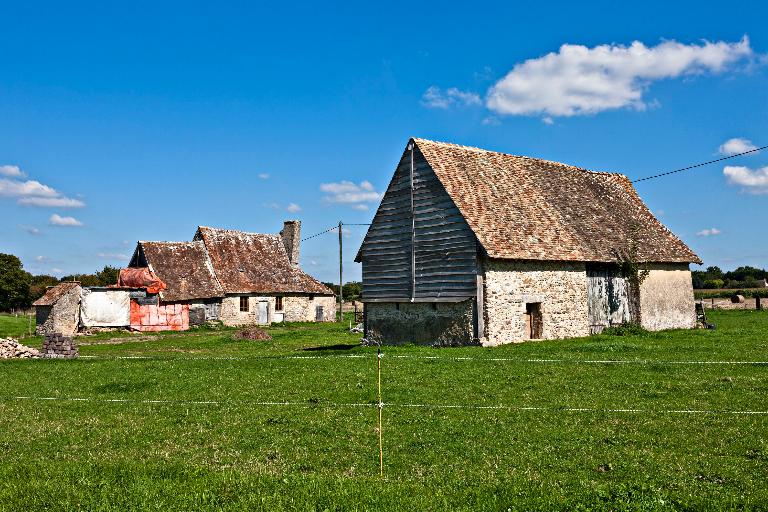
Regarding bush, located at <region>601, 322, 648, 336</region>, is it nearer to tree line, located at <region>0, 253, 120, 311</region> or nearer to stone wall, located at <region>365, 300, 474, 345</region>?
stone wall, located at <region>365, 300, 474, 345</region>

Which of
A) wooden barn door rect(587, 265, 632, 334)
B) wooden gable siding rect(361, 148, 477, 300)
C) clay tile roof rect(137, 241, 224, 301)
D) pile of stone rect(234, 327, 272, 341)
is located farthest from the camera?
clay tile roof rect(137, 241, 224, 301)

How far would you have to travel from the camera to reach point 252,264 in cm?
5091

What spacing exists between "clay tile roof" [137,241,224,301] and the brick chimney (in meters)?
8.03

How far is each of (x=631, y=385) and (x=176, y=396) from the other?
1004cm

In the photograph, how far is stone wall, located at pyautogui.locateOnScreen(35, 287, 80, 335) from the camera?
135 feet

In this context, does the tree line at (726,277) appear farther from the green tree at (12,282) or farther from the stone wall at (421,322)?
the green tree at (12,282)

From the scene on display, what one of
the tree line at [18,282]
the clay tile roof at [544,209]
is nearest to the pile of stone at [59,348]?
the clay tile roof at [544,209]

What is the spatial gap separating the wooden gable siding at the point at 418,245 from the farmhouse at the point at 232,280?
805 inches

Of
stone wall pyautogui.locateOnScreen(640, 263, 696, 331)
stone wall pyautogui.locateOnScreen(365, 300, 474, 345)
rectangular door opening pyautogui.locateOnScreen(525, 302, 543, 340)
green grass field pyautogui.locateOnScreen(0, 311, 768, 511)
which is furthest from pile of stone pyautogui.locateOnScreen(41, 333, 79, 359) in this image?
stone wall pyautogui.locateOnScreen(640, 263, 696, 331)

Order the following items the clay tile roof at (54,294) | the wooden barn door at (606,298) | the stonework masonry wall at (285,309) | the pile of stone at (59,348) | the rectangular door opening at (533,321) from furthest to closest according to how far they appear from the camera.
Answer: the stonework masonry wall at (285,309) → the clay tile roof at (54,294) → the wooden barn door at (606,298) → the rectangular door opening at (533,321) → the pile of stone at (59,348)

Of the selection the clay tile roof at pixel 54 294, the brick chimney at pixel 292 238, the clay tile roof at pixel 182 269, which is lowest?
the clay tile roof at pixel 54 294

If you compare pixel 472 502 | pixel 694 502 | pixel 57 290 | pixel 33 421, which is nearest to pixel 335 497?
pixel 472 502

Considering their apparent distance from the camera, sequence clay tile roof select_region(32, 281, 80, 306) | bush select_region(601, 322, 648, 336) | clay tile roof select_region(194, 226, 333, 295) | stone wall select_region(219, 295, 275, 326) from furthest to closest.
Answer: clay tile roof select_region(194, 226, 333, 295) → stone wall select_region(219, 295, 275, 326) → clay tile roof select_region(32, 281, 80, 306) → bush select_region(601, 322, 648, 336)

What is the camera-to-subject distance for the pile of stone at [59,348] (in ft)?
79.4
